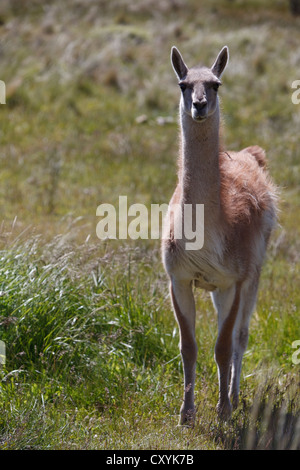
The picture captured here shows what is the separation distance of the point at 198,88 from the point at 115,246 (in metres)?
3.46

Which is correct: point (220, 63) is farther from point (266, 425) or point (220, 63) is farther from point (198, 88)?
point (266, 425)

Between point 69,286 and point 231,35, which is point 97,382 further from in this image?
point 231,35

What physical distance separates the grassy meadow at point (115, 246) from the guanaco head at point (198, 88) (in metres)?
1.57

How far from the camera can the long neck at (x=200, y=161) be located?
4.67 m

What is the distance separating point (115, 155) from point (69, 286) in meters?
7.02

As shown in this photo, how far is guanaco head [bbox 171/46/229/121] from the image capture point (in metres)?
4.45

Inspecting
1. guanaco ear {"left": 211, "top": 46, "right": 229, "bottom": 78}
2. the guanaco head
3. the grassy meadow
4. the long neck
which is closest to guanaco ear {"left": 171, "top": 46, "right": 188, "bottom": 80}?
the guanaco head

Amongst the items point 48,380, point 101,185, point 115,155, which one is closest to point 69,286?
point 48,380

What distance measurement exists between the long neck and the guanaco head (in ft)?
0.35

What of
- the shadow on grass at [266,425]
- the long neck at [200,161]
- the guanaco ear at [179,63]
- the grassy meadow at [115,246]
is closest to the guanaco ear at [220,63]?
the guanaco ear at [179,63]

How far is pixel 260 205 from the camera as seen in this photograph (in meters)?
5.66

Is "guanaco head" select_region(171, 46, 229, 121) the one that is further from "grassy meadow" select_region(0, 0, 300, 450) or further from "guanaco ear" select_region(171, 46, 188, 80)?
"grassy meadow" select_region(0, 0, 300, 450)

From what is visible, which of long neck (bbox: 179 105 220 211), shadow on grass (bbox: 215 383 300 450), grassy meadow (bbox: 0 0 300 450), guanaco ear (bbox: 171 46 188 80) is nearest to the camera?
shadow on grass (bbox: 215 383 300 450)

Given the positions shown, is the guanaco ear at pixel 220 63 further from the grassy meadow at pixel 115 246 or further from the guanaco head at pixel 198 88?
the grassy meadow at pixel 115 246
